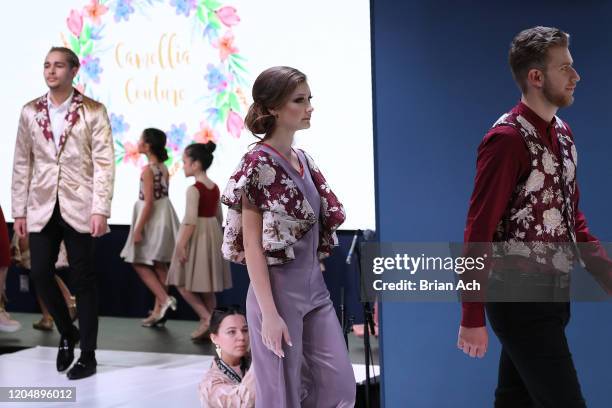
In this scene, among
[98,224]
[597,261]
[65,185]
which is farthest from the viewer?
[65,185]

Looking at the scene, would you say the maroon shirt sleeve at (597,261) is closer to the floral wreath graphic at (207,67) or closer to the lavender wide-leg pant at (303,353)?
the lavender wide-leg pant at (303,353)

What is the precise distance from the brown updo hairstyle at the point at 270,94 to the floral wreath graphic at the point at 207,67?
13.9 ft

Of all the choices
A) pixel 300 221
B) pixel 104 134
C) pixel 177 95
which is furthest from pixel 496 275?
pixel 177 95

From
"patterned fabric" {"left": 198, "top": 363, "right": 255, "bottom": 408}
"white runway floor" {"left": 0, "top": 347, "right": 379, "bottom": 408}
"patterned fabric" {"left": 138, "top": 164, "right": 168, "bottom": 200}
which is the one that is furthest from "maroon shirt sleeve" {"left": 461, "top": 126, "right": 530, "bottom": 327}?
"patterned fabric" {"left": 138, "top": 164, "right": 168, "bottom": 200}

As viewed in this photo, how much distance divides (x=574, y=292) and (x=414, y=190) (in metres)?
0.70

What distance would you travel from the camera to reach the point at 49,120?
4523mm

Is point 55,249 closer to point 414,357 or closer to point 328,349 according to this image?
point 414,357

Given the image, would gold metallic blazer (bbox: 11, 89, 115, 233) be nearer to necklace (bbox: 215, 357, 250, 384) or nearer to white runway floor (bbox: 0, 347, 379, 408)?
white runway floor (bbox: 0, 347, 379, 408)

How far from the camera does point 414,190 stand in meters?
3.49

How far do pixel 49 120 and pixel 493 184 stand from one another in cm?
289

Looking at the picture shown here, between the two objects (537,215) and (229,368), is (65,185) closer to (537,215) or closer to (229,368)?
(229,368)

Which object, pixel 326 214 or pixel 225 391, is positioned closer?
pixel 326 214

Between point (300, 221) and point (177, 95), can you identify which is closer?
point (300, 221)

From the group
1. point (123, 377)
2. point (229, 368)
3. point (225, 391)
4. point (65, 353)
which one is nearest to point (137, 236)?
point (65, 353)
